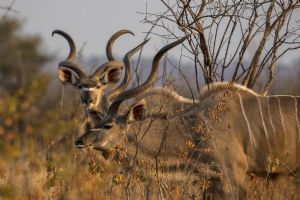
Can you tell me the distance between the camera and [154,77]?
17.0ft

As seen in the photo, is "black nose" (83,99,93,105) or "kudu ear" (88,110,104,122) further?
"black nose" (83,99,93,105)

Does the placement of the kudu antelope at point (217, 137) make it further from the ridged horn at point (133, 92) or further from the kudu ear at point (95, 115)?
the kudu ear at point (95, 115)

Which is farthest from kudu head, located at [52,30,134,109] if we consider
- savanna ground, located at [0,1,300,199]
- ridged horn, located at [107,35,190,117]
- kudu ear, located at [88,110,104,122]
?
ridged horn, located at [107,35,190,117]

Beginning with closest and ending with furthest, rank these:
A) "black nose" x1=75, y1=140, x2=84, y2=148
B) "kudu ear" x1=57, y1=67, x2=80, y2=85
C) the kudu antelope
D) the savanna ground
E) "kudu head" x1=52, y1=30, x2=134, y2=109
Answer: the savanna ground
"black nose" x1=75, y1=140, x2=84, y2=148
the kudu antelope
"kudu head" x1=52, y1=30, x2=134, y2=109
"kudu ear" x1=57, y1=67, x2=80, y2=85

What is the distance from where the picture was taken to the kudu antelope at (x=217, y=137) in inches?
196

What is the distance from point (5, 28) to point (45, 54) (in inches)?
117

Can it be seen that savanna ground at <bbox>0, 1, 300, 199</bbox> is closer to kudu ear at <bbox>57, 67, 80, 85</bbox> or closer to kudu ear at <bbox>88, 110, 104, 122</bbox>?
kudu ear at <bbox>88, 110, 104, 122</bbox>

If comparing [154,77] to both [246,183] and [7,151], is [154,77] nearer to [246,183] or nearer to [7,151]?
[246,183]

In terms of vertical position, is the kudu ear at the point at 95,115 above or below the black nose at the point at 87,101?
below

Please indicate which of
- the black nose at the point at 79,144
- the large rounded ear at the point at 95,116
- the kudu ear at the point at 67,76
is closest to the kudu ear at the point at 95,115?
the large rounded ear at the point at 95,116

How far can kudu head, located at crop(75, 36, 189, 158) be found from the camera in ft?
16.4

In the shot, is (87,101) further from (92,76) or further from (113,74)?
(113,74)

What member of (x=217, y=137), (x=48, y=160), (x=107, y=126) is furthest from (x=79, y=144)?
(x=48, y=160)

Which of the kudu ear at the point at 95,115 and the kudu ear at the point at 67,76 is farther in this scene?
the kudu ear at the point at 67,76
